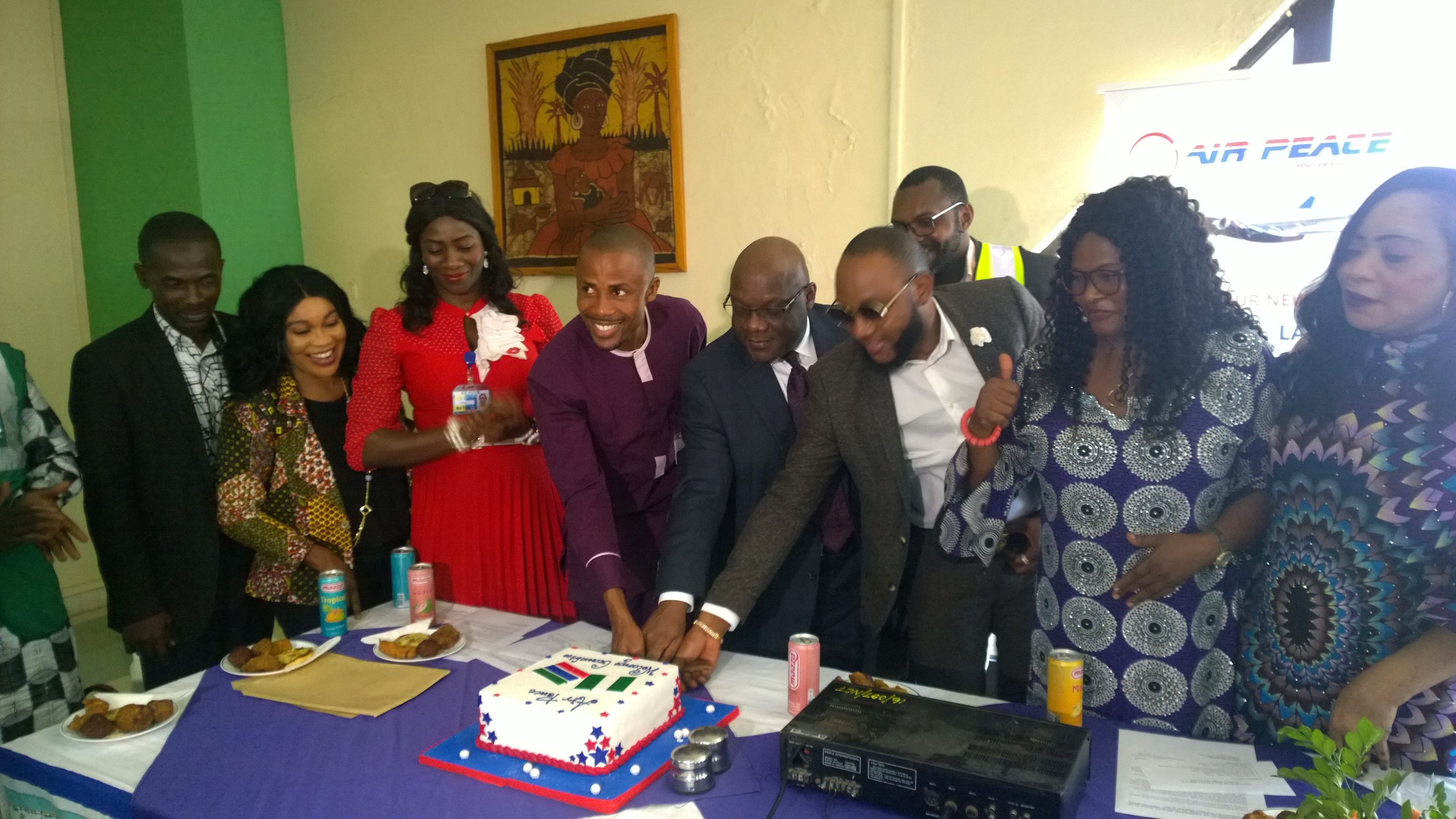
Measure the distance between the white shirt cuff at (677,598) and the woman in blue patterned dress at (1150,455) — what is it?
0.80m

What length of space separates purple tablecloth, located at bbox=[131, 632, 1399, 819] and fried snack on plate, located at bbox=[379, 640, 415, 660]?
188 millimetres

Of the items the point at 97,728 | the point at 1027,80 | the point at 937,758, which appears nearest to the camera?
the point at 937,758

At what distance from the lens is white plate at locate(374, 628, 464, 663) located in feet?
6.83

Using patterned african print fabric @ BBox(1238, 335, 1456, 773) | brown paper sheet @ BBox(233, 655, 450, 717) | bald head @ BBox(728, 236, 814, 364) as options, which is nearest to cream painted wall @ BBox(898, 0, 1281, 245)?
bald head @ BBox(728, 236, 814, 364)

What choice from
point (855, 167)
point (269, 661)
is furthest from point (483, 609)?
point (855, 167)

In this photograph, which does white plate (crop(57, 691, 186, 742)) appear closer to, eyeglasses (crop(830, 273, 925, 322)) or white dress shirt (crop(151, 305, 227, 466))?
white dress shirt (crop(151, 305, 227, 466))

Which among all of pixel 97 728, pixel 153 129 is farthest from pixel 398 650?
pixel 153 129

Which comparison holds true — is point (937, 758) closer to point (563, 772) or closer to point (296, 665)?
point (563, 772)

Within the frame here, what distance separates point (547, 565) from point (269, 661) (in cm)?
88

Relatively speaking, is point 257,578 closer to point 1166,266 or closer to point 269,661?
point 269,661

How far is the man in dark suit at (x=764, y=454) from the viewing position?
231 cm

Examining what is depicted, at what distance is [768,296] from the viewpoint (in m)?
2.31

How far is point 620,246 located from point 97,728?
148 cm

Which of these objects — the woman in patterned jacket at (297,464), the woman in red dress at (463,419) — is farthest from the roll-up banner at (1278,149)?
the woman in patterned jacket at (297,464)
